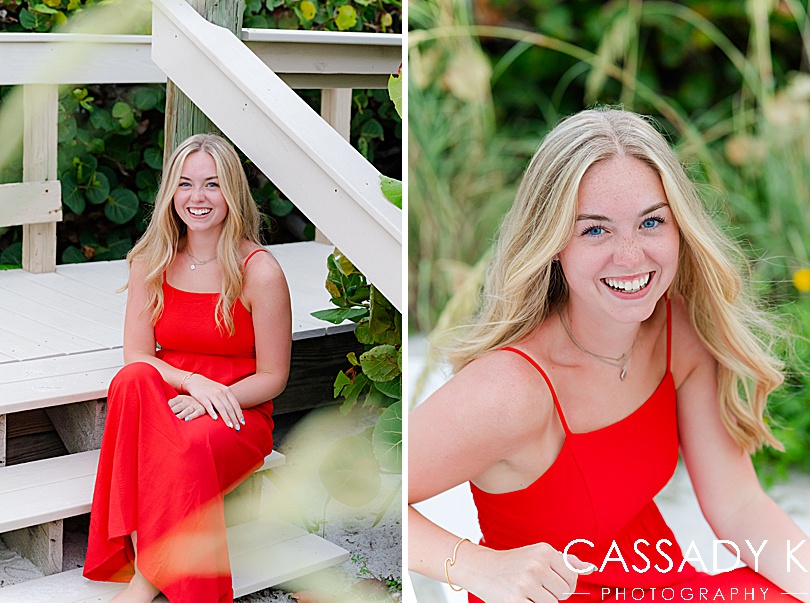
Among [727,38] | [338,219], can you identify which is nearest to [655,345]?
[338,219]

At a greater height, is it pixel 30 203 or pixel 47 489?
pixel 30 203

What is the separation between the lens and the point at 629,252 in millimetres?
1198

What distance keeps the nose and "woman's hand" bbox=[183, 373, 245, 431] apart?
0.80 m

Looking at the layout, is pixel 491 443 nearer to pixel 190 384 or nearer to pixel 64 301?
pixel 190 384

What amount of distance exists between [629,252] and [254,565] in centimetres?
105

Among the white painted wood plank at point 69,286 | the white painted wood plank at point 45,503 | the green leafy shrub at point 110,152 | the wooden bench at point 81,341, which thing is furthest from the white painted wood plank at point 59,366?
the green leafy shrub at point 110,152

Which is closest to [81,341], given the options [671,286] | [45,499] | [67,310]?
[67,310]

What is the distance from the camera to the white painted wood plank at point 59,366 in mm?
1977

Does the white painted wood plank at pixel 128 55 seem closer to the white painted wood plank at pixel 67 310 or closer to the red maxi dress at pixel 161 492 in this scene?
the white painted wood plank at pixel 67 310

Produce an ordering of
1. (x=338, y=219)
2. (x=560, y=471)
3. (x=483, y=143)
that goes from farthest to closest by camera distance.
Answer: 1. (x=483, y=143)
2. (x=338, y=219)
3. (x=560, y=471)

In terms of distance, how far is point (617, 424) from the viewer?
4.27 ft

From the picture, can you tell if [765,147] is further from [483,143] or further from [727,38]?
[483,143]

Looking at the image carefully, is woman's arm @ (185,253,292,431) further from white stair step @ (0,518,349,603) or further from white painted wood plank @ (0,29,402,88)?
white painted wood plank @ (0,29,402,88)

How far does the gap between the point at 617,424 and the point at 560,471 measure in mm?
97
